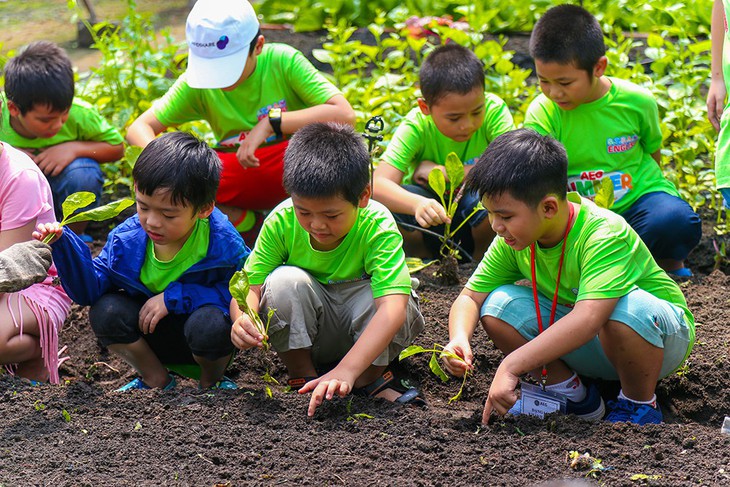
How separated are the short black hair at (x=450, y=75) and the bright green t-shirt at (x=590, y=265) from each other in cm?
102

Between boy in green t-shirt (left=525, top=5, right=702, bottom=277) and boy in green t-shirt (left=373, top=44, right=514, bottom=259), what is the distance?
0.70ft

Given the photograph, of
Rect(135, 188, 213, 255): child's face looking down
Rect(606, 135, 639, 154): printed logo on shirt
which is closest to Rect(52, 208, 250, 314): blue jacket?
Rect(135, 188, 213, 255): child's face looking down

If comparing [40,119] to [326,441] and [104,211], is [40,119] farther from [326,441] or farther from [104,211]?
[326,441]

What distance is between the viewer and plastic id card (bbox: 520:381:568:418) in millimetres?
2764

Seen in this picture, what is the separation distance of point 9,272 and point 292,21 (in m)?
4.14

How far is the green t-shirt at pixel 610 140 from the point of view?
3.71 metres

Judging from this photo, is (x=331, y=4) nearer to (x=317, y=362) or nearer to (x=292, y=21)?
(x=292, y=21)

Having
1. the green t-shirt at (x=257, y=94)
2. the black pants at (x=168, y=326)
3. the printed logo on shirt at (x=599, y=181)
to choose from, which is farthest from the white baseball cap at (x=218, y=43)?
the printed logo on shirt at (x=599, y=181)

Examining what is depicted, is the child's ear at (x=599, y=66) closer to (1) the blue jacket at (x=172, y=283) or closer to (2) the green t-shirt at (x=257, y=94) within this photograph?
(2) the green t-shirt at (x=257, y=94)

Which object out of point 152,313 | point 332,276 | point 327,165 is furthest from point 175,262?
point 327,165

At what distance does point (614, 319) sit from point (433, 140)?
4.90 feet

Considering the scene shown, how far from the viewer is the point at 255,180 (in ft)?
13.2

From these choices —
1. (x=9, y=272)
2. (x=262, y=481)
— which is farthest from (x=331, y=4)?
(x=262, y=481)

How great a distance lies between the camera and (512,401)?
2.53 meters
